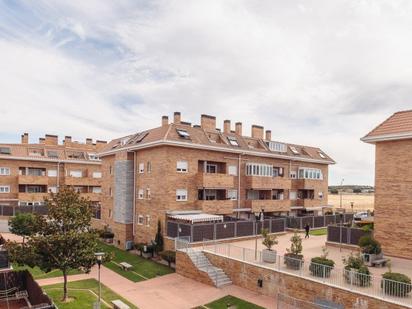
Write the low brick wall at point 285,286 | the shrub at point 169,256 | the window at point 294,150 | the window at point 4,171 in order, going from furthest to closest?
the window at point 4,171 → the window at point 294,150 → the shrub at point 169,256 → the low brick wall at point 285,286

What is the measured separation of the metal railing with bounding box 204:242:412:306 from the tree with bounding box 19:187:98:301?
931 cm

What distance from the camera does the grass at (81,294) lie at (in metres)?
19.0

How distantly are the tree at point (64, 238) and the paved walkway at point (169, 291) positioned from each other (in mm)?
3742

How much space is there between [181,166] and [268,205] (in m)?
12.5

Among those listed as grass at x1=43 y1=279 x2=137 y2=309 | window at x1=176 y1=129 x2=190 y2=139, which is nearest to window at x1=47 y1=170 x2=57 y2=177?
window at x1=176 y1=129 x2=190 y2=139

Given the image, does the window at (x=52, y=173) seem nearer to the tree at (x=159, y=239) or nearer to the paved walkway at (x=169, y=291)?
the tree at (x=159, y=239)

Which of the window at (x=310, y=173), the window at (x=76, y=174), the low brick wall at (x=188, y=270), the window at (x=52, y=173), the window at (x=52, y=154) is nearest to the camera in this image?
the low brick wall at (x=188, y=270)

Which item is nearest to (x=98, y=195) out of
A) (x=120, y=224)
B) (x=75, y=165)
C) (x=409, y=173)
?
(x=75, y=165)

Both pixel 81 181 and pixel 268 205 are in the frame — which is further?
pixel 81 181

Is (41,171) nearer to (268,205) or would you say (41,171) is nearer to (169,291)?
(268,205)


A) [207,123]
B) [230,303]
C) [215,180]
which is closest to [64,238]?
[230,303]

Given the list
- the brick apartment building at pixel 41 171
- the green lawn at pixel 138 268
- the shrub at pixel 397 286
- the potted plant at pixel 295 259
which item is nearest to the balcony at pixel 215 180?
the green lawn at pixel 138 268

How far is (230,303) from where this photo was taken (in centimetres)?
1973

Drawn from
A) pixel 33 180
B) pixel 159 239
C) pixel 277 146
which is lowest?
pixel 159 239
